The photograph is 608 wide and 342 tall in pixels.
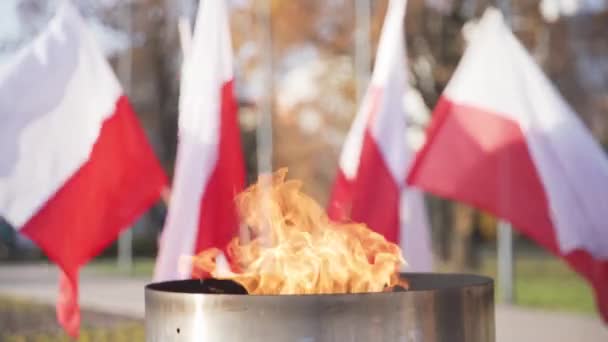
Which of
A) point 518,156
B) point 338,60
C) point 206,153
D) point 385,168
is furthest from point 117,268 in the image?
point 206,153

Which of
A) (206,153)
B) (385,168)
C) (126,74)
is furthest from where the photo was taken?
(126,74)

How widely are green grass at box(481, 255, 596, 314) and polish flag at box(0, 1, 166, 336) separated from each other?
1252cm

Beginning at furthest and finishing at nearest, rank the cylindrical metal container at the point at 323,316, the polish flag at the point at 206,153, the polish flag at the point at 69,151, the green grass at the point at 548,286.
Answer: the green grass at the point at 548,286
the polish flag at the point at 206,153
the polish flag at the point at 69,151
the cylindrical metal container at the point at 323,316

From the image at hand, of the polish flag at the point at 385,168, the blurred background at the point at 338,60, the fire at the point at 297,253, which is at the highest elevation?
the blurred background at the point at 338,60

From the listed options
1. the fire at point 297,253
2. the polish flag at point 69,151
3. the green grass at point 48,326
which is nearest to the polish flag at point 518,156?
the polish flag at point 69,151

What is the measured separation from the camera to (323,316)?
4422 mm

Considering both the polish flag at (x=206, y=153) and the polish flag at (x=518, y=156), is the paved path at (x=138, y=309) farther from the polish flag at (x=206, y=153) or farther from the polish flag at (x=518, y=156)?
the polish flag at (x=206, y=153)

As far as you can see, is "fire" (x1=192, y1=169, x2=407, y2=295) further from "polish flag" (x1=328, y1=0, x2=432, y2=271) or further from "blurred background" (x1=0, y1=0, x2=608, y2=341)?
"blurred background" (x1=0, y1=0, x2=608, y2=341)

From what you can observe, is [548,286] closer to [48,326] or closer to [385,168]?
[48,326]

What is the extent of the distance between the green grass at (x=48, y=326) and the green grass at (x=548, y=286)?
7.08 m

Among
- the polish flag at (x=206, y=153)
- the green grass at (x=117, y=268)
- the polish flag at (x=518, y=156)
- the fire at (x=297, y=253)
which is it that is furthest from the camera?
the green grass at (x=117, y=268)

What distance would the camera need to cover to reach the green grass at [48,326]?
12.2 meters

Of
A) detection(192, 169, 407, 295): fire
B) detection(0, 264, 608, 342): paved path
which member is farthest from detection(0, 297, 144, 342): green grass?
detection(192, 169, 407, 295): fire

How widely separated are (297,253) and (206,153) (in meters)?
2.27
